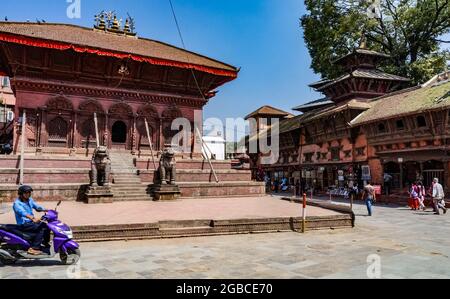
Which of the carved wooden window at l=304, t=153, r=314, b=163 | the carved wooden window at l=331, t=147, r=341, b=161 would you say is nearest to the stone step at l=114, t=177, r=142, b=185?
the carved wooden window at l=331, t=147, r=341, b=161

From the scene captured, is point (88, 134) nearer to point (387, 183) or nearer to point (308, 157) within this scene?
point (387, 183)

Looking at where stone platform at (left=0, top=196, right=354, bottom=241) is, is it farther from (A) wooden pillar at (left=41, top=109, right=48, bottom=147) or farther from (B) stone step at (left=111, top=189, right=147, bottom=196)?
(A) wooden pillar at (left=41, top=109, right=48, bottom=147)

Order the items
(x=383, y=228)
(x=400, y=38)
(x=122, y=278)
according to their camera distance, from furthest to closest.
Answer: (x=400, y=38), (x=383, y=228), (x=122, y=278)

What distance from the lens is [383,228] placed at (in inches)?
469

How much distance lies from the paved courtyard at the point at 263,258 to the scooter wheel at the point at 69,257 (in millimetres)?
123

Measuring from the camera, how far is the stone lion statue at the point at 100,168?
1483 centimetres

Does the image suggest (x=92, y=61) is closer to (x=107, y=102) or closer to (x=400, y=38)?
(x=107, y=102)

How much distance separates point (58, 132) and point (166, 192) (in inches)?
332

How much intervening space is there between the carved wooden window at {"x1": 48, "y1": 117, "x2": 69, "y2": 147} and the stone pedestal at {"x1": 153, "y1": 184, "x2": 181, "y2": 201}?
7.46 meters

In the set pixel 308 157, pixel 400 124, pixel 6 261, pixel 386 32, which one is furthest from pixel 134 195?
pixel 386 32

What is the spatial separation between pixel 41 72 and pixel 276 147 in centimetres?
2702

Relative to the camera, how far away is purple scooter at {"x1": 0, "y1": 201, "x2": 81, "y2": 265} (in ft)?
20.4

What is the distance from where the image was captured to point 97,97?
21.0 metres

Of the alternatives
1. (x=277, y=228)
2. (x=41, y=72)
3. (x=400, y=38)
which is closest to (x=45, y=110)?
(x=41, y=72)
